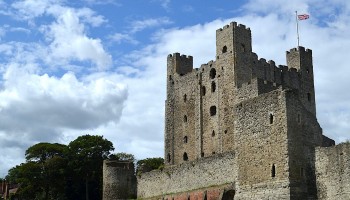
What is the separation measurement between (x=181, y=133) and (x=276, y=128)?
29704mm

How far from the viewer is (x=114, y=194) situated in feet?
204

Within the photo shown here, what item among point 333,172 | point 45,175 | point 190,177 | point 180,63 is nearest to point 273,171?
point 333,172

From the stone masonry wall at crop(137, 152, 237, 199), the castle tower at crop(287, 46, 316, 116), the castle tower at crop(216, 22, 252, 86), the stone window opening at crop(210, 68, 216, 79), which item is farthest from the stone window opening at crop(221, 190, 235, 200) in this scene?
the castle tower at crop(287, 46, 316, 116)

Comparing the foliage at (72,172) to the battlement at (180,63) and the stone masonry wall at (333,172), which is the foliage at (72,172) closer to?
the battlement at (180,63)

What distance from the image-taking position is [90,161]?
75312 millimetres

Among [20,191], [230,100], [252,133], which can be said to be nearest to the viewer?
[252,133]

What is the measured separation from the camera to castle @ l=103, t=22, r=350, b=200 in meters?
38.2

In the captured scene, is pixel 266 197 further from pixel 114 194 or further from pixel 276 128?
pixel 114 194

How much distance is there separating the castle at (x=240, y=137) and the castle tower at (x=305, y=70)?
114 mm

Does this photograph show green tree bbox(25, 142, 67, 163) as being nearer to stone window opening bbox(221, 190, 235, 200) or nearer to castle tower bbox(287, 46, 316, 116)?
castle tower bbox(287, 46, 316, 116)

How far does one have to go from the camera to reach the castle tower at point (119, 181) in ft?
204

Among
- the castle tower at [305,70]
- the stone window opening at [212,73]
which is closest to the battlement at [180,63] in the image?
the stone window opening at [212,73]

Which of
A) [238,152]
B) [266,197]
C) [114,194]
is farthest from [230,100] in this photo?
[266,197]

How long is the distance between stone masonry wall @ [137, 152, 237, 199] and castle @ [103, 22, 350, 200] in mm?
80
